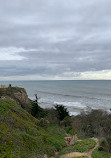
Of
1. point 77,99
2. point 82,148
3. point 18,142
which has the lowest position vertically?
point 77,99

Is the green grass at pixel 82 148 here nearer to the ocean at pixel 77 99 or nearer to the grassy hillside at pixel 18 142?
the grassy hillside at pixel 18 142

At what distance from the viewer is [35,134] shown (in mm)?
13617

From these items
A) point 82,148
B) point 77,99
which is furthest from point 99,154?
point 77,99

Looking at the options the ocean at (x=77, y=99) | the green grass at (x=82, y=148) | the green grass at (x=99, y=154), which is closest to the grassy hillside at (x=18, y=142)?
the green grass at (x=82, y=148)

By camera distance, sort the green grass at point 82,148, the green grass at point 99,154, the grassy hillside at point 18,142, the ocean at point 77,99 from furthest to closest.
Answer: the ocean at point 77,99 → the green grass at point 82,148 → the green grass at point 99,154 → the grassy hillside at point 18,142

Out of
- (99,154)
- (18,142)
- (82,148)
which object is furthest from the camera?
(82,148)

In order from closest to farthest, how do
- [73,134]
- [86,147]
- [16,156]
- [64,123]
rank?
[16,156]
[86,147]
[73,134]
[64,123]

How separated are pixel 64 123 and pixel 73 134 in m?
6.00

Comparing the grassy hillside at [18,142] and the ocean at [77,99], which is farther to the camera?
the ocean at [77,99]

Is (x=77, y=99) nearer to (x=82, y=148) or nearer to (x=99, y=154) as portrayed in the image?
(x=82, y=148)

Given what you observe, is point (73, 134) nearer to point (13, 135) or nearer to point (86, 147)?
point (86, 147)

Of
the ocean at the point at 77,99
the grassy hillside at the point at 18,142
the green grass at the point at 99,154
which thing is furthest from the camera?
the ocean at the point at 77,99

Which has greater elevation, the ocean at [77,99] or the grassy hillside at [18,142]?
the grassy hillside at [18,142]

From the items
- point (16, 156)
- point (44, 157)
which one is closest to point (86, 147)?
point (44, 157)
